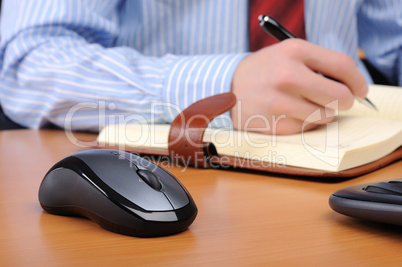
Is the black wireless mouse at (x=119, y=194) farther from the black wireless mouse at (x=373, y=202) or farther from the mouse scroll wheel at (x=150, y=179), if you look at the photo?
the black wireless mouse at (x=373, y=202)

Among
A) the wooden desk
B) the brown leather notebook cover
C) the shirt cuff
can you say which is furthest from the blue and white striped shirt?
the wooden desk

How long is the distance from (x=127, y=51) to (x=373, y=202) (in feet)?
1.99

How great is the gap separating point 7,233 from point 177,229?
4.6 inches

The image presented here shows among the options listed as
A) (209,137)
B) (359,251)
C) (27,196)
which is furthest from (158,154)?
(359,251)

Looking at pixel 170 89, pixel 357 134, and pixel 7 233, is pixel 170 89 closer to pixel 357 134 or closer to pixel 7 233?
pixel 357 134

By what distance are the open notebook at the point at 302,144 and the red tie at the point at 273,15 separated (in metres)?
0.38

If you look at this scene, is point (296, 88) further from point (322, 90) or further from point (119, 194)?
point (119, 194)

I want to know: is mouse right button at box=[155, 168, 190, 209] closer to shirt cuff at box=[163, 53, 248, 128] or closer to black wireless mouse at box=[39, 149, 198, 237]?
black wireless mouse at box=[39, 149, 198, 237]

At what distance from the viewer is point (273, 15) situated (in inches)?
38.8

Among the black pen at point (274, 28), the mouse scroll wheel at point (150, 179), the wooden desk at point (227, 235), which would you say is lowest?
the wooden desk at point (227, 235)

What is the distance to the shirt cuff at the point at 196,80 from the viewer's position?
27.1 inches

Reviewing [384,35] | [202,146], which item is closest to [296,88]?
[202,146]

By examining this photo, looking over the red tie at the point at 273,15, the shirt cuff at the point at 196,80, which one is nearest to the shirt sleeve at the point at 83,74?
the shirt cuff at the point at 196,80

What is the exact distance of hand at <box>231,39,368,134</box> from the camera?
604mm
